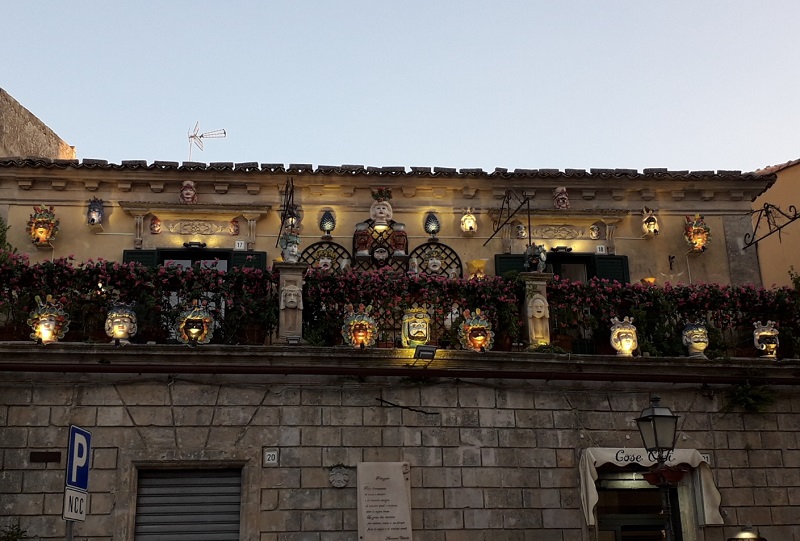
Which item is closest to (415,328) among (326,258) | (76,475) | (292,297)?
(292,297)

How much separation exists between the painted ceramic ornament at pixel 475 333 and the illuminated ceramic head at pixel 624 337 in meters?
1.96

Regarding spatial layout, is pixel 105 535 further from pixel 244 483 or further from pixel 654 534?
pixel 654 534

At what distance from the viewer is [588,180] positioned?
16797 millimetres

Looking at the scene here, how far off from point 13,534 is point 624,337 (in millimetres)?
9006

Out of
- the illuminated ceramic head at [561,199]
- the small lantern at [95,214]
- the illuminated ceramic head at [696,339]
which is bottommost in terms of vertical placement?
the illuminated ceramic head at [696,339]

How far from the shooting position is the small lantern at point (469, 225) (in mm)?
16422

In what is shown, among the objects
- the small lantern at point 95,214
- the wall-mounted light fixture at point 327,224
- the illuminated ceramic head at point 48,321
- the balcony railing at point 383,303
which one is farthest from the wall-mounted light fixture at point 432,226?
the illuminated ceramic head at point 48,321

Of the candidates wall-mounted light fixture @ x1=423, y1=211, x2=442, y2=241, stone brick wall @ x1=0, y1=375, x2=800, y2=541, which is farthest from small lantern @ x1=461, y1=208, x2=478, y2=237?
stone brick wall @ x1=0, y1=375, x2=800, y2=541

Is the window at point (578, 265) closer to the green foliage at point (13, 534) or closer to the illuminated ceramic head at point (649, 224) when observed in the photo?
the illuminated ceramic head at point (649, 224)

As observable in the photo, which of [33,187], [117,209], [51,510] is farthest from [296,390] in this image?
[33,187]

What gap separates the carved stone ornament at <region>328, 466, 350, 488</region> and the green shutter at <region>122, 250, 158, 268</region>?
4.95 m

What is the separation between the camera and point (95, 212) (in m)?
15.8

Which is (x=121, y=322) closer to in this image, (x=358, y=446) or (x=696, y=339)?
(x=358, y=446)

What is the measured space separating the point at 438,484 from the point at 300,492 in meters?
1.94
